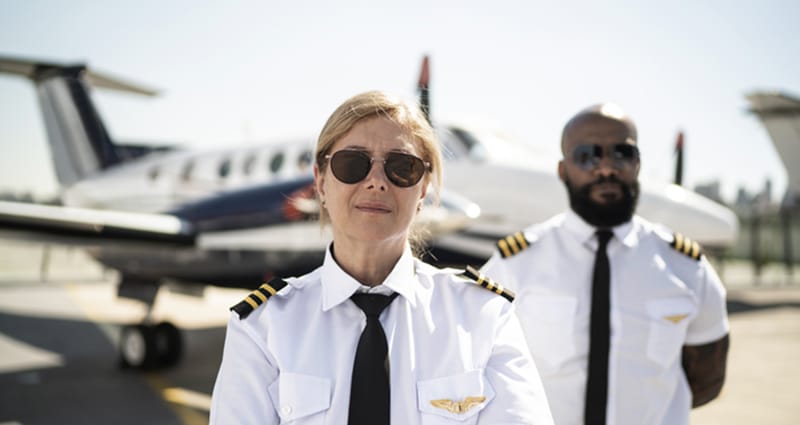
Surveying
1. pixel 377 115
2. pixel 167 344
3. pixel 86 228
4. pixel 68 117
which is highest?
pixel 377 115

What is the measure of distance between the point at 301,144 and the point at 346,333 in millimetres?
7495

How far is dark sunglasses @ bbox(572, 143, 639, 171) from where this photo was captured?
1970mm

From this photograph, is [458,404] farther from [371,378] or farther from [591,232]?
[591,232]

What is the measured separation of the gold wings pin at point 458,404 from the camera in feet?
3.90

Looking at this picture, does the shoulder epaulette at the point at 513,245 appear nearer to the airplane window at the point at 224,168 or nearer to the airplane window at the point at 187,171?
the airplane window at the point at 224,168

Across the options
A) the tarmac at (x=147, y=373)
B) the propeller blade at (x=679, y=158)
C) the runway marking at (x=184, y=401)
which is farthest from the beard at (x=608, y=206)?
the runway marking at (x=184, y=401)

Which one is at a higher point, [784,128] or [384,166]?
→ [384,166]

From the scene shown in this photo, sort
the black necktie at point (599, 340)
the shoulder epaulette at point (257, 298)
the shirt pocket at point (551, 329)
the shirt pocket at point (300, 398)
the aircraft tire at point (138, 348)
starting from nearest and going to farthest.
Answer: the shirt pocket at point (300, 398) < the shoulder epaulette at point (257, 298) < the black necktie at point (599, 340) < the shirt pocket at point (551, 329) < the aircraft tire at point (138, 348)

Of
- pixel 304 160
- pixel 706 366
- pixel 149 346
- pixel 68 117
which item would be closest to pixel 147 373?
pixel 149 346

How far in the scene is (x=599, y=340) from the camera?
1894 mm

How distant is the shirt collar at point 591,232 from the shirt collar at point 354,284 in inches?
37.3

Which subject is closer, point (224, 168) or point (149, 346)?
point (149, 346)

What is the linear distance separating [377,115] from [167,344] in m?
7.34

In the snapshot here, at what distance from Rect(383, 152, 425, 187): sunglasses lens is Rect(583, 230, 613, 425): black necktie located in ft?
3.11
